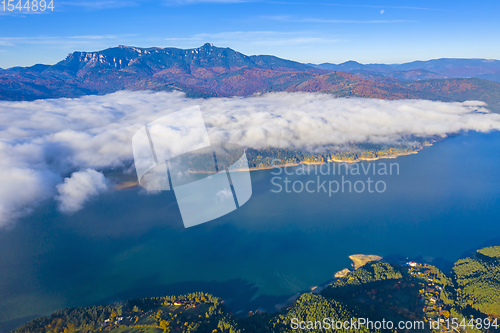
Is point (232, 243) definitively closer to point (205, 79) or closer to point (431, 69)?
point (205, 79)

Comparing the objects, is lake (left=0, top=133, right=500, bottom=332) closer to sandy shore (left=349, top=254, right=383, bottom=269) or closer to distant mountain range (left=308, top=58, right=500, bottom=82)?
sandy shore (left=349, top=254, right=383, bottom=269)

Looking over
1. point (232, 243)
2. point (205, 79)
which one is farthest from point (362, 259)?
point (205, 79)

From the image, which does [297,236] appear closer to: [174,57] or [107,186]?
[107,186]

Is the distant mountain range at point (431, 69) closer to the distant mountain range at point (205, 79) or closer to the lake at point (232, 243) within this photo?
the distant mountain range at point (205, 79)

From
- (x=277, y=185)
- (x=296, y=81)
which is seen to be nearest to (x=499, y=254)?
(x=277, y=185)

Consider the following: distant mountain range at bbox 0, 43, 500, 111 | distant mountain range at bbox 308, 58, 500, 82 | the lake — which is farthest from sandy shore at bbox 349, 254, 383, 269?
distant mountain range at bbox 308, 58, 500, 82
